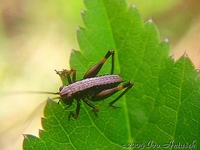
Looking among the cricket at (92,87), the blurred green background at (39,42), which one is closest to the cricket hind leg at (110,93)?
the cricket at (92,87)

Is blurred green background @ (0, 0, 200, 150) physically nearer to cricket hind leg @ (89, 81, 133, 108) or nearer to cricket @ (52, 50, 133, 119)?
cricket @ (52, 50, 133, 119)

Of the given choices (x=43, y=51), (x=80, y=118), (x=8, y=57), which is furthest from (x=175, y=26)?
(x=80, y=118)

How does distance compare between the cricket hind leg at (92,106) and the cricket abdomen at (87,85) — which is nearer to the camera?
the cricket hind leg at (92,106)

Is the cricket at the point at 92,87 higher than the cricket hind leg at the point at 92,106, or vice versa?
the cricket at the point at 92,87

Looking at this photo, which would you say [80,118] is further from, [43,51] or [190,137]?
[43,51]

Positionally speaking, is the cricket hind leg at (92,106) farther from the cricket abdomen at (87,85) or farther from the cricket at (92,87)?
the cricket abdomen at (87,85)

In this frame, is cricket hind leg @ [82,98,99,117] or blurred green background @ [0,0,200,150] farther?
blurred green background @ [0,0,200,150]

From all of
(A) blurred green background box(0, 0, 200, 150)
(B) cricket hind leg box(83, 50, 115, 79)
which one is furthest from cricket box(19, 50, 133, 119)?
(A) blurred green background box(0, 0, 200, 150)
